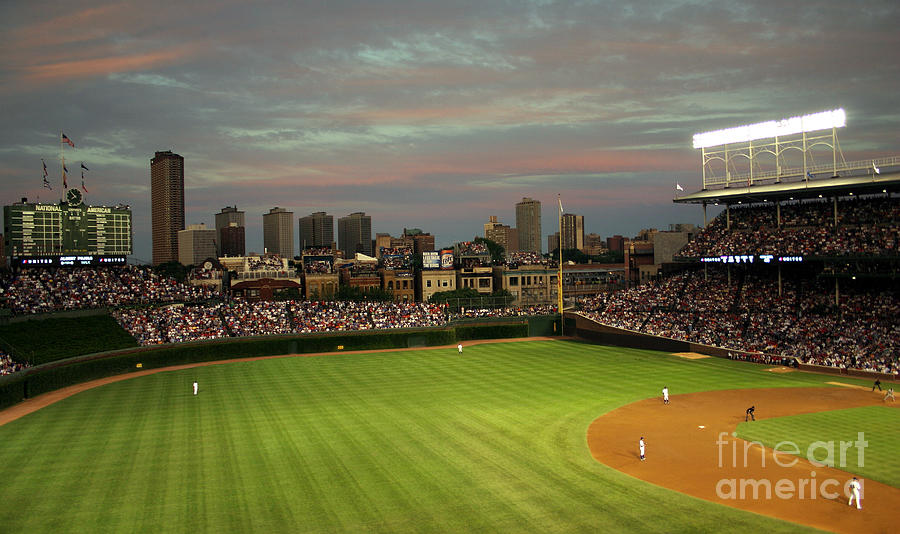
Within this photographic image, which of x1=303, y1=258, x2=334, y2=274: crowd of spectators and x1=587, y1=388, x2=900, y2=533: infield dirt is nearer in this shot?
x1=587, y1=388, x2=900, y2=533: infield dirt

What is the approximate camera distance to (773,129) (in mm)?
61844

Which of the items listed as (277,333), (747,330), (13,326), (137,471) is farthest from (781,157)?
(13,326)

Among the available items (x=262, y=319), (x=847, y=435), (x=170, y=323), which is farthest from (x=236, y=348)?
(x=847, y=435)

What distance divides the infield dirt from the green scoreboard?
2184 inches

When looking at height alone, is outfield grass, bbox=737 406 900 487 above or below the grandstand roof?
below

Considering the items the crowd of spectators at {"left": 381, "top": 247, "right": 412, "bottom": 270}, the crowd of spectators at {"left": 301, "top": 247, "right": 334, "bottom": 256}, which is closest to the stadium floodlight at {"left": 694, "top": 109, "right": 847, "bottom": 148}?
the crowd of spectators at {"left": 381, "top": 247, "right": 412, "bottom": 270}

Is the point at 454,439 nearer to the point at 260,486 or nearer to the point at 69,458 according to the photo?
the point at 260,486

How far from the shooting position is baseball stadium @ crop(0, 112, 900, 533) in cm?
2152

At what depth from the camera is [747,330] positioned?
180 feet

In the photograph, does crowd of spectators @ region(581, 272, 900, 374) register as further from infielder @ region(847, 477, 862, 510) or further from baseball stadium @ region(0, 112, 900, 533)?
infielder @ region(847, 477, 862, 510)

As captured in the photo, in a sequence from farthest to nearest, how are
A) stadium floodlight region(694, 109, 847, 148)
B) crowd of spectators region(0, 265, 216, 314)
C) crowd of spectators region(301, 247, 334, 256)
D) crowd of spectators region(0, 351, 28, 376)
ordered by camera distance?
crowd of spectators region(301, 247, 334, 256), stadium floodlight region(694, 109, 847, 148), crowd of spectators region(0, 265, 216, 314), crowd of spectators region(0, 351, 28, 376)

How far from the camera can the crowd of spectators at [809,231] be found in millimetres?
53594

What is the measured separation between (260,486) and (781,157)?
57.4 metres

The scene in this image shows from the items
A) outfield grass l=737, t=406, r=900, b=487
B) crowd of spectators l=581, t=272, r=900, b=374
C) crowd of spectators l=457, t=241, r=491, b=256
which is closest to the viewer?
outfield grass l=737, t=406, r=900, b=487
